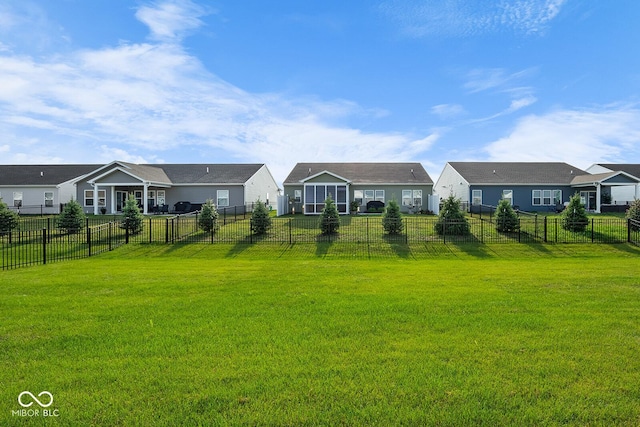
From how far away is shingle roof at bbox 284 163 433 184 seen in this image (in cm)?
3644

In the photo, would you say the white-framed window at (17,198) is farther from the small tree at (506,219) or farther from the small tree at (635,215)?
the small tree at (635,215)

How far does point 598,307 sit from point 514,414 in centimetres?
463

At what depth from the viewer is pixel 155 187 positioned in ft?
117

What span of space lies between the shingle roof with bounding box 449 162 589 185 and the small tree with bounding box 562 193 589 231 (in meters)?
13.0

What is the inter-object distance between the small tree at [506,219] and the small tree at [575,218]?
2.89 metres

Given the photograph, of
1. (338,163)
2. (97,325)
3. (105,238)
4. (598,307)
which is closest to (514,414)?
(598,307)

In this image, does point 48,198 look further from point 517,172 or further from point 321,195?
point 517,172

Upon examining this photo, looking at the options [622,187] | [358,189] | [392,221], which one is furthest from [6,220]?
[622,187]

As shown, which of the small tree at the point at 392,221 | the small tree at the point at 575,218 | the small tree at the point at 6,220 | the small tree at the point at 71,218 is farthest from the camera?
the small tree at the point at 71,218

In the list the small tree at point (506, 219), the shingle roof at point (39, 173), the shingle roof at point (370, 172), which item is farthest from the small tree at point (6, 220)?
the small tree at point (506, 219)

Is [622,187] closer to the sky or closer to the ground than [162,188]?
closer to the ground

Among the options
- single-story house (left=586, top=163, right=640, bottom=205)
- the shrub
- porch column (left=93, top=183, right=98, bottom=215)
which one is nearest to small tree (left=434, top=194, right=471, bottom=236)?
the shrub

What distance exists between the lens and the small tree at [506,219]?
70.2 ft

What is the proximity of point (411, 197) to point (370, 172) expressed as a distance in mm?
5130
